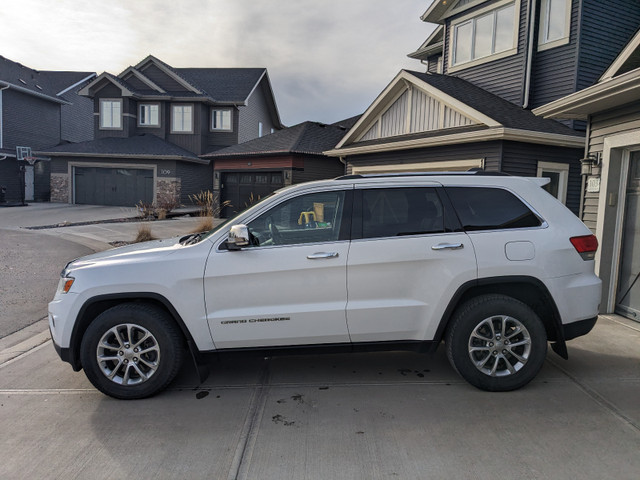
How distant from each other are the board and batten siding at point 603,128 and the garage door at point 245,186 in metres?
16.1

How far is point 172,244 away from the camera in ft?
14.2

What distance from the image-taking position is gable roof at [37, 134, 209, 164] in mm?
26141

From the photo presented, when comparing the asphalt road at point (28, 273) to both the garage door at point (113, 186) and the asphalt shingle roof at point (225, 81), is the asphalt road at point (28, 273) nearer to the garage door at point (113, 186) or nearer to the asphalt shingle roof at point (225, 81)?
the garage door at point (113, 186)

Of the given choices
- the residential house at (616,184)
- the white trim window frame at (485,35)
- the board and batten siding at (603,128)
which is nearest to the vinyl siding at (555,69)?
the white trim window frame at (485,35)

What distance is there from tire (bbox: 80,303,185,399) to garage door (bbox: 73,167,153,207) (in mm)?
24813

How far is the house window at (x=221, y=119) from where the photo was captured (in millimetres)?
28875

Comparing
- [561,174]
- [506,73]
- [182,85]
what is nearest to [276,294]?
[561,174]

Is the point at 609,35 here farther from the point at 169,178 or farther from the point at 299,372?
the point at 169,178

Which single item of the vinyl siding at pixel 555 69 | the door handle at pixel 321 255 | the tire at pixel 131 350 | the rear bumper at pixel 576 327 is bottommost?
the tire at pixel 131 350

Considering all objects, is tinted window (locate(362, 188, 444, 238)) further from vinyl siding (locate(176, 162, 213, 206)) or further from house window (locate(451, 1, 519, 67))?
vinyl siding (locate(176, 162, 213, 206))

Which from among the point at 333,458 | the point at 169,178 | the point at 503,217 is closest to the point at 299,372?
the point at 333,458

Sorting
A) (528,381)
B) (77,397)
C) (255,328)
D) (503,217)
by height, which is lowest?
(77,397)

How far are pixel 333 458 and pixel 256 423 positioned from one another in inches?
29.0

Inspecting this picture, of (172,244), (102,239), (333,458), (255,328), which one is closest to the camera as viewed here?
(333,458)
